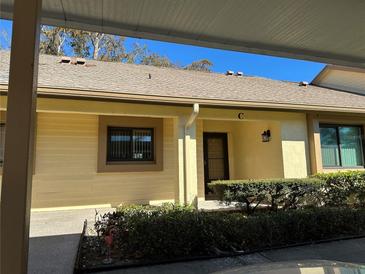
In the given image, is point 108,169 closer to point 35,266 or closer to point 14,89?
point 35,266

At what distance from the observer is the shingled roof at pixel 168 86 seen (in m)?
7.46

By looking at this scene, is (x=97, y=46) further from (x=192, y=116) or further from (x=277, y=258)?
(x=277, y=258)

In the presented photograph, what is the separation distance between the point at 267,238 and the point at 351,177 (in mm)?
4165

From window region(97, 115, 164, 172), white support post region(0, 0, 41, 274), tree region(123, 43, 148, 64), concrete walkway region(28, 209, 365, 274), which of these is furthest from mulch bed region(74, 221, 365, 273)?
tree region(123, 43, 148, 64)

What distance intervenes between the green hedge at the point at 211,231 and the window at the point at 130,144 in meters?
3.53

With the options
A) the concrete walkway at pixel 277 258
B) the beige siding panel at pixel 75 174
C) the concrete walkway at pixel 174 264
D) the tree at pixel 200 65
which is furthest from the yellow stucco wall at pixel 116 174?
the tree at pixel 200 65

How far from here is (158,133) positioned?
9398 mm

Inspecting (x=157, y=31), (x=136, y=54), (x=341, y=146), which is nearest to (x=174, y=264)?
(x=157, y=31)

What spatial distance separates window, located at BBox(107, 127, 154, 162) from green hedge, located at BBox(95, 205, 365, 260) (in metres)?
3.53

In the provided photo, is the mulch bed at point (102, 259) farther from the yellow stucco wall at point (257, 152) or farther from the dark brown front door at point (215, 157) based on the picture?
the dark brown front door at point (215, 157)

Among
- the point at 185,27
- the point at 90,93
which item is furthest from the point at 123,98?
the point at 185,27

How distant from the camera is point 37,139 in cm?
827

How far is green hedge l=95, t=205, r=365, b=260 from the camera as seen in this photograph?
14.5ft

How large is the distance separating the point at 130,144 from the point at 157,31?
232 inches
